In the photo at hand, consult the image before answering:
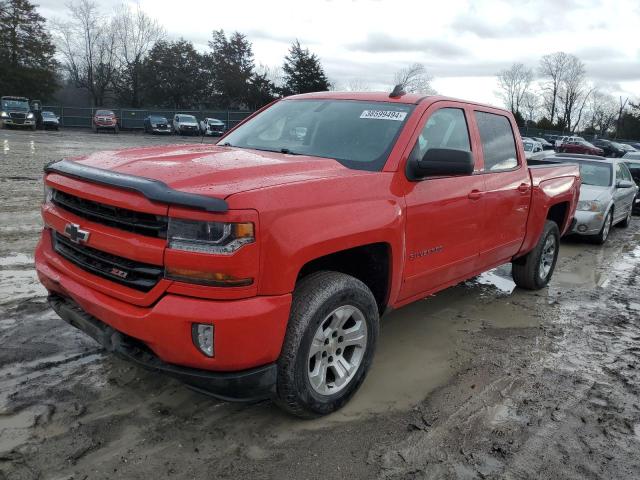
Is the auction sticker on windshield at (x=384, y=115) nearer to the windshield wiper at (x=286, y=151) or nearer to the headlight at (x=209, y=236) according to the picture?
the windshield wiper at (x=286, y=151)

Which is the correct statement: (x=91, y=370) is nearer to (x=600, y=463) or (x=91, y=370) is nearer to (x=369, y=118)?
(x=369, y=118)

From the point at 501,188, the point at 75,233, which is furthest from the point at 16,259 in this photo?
the point at 501,188

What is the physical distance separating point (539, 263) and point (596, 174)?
5.55 metres

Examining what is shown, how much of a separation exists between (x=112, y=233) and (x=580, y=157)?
422 inches

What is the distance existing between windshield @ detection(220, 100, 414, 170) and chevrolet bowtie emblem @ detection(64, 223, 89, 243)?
152cm

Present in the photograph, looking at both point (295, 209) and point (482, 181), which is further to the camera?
point (482, 181)

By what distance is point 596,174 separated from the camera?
34.6 ft

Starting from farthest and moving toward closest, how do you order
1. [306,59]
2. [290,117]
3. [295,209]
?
1. [306,59]
2. [290,117]
3. [295,209]

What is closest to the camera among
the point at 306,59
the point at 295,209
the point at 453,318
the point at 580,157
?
the point at 295,209

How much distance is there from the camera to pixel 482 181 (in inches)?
175

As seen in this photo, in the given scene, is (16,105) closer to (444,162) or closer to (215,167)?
(215,167)

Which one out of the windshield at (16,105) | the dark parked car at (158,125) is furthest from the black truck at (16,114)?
the dark parked car at (158,125)

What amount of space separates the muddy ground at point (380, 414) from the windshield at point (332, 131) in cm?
155

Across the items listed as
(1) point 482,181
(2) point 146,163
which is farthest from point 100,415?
(1) point 482,181
